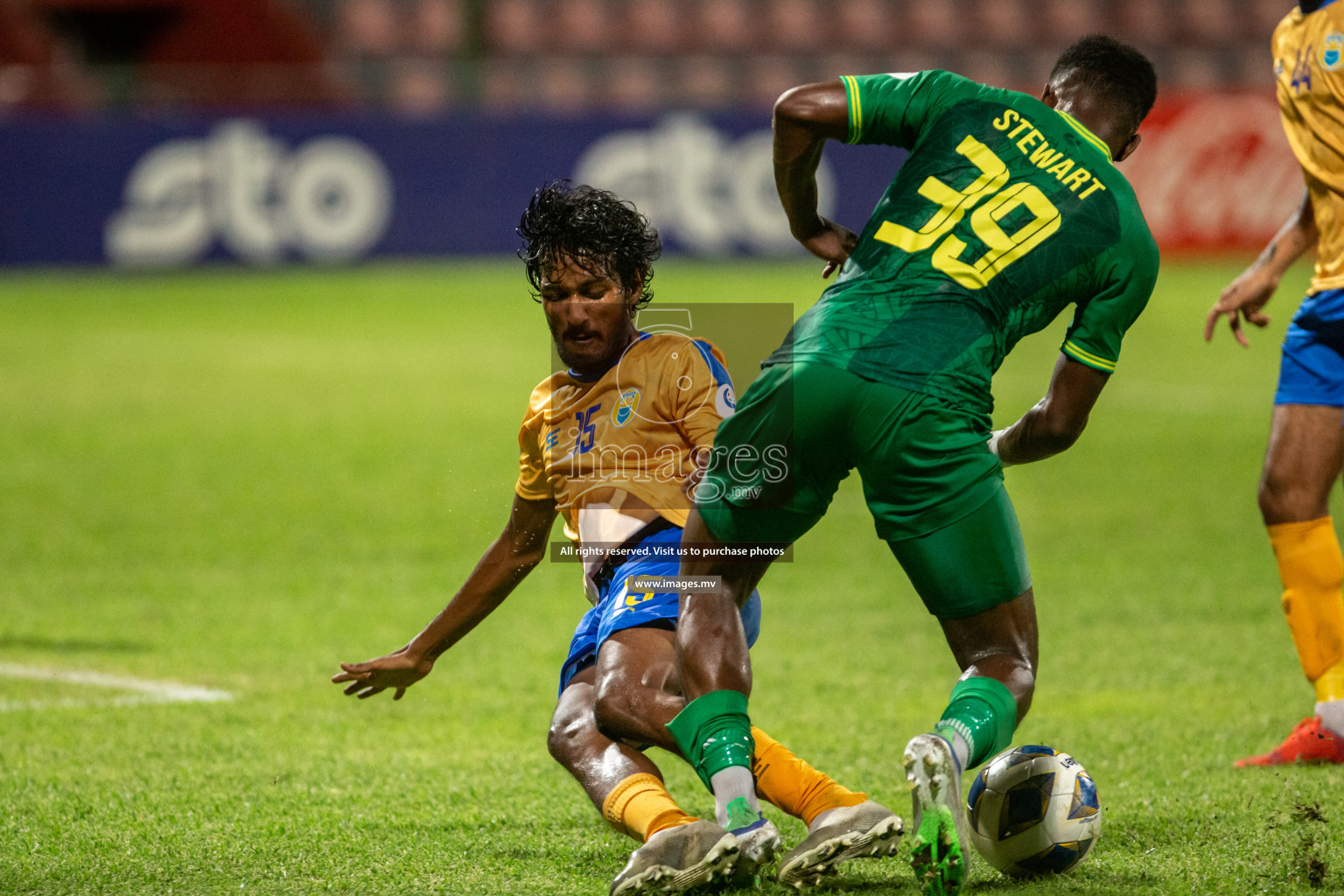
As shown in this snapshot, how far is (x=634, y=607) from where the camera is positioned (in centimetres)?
368

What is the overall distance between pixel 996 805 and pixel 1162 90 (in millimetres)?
21714

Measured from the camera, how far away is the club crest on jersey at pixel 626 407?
149 inches

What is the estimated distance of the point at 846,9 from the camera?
103 feet

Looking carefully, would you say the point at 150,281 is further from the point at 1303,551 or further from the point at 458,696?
the point at 1303,551

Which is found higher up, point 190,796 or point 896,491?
point 896,491

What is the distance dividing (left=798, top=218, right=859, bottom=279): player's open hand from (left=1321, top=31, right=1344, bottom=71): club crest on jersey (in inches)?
82.1

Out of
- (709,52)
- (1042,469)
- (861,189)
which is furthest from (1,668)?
(709,52)

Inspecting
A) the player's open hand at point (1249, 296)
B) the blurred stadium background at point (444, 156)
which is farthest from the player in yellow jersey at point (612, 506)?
the blurred stadium background at point (444, 156)

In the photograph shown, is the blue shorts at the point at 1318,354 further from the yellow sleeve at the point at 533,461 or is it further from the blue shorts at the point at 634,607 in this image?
the yellow sleeve at the point at 533,461

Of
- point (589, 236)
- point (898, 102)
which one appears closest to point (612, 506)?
point (589, 236)

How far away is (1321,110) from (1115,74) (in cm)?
171

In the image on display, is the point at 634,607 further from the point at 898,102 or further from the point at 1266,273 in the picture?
the point at 1266,273

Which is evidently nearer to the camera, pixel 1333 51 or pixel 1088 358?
pixel 1088 358

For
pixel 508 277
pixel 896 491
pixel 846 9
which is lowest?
pixel 508 277
